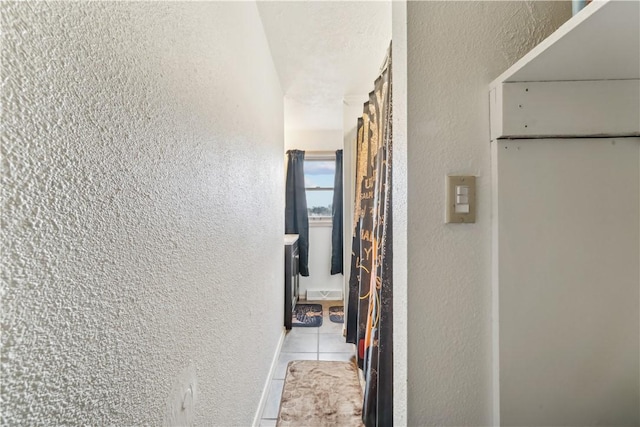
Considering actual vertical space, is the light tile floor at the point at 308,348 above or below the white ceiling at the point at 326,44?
below

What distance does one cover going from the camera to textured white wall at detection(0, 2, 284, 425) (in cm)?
36

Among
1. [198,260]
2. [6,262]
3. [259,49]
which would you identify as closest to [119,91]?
[6,262]

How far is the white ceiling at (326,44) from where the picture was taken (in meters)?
1.46

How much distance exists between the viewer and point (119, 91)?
517mm

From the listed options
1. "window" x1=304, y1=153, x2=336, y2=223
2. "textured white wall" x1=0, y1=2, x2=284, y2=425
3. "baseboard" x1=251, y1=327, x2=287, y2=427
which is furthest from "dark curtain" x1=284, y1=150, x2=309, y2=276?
"textured white wall" x1=0, y1=2, x2=284, y2=425

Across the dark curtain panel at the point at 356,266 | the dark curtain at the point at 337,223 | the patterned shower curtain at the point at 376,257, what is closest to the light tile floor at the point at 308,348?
the dark curtain panel at the point at 356,266

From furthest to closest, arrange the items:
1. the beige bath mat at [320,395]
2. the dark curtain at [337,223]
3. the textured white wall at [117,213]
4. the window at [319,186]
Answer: the window at [319,186], the dark curtain at [337,223], the beige bath mat at [320,395], the textured white wall at [117,213]

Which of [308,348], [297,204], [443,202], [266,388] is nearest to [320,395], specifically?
[266,388]

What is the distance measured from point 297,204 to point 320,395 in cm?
228

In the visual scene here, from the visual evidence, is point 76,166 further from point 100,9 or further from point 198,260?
point 198,260

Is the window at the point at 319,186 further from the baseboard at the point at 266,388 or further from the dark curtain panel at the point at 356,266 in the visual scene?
the baseboard at the point at 266,388

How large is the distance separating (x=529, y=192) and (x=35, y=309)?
950 millimetres

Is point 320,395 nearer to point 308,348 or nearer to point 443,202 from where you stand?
point 308,348

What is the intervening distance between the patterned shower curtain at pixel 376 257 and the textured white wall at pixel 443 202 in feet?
1.94
